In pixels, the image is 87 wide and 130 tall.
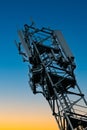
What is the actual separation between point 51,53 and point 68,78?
4077 millimetres

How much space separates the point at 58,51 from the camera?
3412 centimetres

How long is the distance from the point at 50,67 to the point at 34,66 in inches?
81.2

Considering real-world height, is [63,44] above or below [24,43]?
below

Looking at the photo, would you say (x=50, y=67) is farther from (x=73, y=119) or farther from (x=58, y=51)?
(x=73, y=119)

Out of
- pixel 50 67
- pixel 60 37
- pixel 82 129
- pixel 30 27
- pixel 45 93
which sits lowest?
pixel 82 129

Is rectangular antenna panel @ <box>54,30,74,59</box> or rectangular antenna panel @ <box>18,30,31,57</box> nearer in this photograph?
rectangular antenna panel @ <box>54,30,74,59</box>

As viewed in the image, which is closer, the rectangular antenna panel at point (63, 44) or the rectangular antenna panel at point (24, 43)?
the rectangular antenna panel at point (63, 44)

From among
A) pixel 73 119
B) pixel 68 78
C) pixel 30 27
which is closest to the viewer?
pixel 73 119

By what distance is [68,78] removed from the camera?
→ 3184 cm

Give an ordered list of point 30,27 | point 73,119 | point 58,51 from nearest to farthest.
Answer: point 73,119 → point 58,51 → point 30,27

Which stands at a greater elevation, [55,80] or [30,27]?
[30,27]

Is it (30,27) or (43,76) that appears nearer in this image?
(43,76)

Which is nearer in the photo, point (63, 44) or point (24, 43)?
point (63, 44)

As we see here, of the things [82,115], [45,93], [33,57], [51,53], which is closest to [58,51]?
[51,53]
